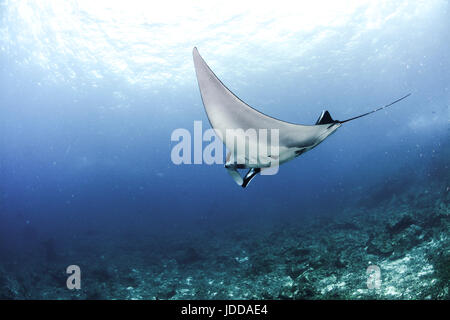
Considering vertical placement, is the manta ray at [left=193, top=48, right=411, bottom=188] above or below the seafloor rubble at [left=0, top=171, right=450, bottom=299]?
above

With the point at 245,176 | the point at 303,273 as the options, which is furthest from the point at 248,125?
the point at 303,273

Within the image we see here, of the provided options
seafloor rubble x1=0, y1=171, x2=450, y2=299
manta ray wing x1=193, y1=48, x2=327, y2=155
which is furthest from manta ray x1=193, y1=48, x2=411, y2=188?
seafloor rubble x1=0, y1=171, x2=450, y2=299

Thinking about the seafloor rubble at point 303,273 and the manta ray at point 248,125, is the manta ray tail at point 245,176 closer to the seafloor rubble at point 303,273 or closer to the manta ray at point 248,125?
the manta ray at point 248,125

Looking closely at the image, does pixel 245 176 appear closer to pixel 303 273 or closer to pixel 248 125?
pixel 248 125

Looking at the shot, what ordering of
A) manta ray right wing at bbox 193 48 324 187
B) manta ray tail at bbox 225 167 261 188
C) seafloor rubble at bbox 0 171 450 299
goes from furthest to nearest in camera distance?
seafloor rubble at bbox 0 171 450 299 → manta ray tail at bbox 225 167 261 188 → manta ray right wing at bbox 193 48 324 187

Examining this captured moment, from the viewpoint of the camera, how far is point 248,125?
2080 mm

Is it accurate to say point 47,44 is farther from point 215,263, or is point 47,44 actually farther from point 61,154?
point 61,154

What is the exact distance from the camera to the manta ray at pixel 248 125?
1.78m

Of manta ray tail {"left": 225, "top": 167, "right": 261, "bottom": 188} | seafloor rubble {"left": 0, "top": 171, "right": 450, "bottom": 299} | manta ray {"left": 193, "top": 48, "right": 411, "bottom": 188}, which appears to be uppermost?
manta ray {"left": 193, "top": 48, "right": 411, "bottom": 188}

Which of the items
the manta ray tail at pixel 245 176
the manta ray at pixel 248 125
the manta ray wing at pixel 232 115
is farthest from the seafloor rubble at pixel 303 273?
the manta ray wing at pixel 232 115

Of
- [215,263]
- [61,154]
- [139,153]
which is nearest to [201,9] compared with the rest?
[215,263]

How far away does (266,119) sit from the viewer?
1912 mm

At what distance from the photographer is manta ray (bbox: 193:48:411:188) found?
5.85 ft

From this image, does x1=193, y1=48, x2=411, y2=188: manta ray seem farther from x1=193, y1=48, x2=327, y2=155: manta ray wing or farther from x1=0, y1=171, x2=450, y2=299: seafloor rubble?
x1=0, y1=171, x2=450, y2=299: seafloor rubble
